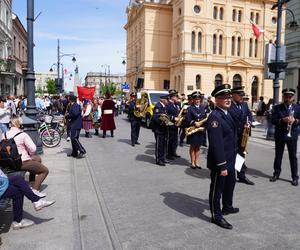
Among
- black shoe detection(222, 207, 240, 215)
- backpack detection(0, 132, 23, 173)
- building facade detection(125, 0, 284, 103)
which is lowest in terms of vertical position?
black shoe detection(222, 207, 240, 215)

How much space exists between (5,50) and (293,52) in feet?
102

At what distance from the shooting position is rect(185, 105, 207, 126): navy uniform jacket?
337 inches

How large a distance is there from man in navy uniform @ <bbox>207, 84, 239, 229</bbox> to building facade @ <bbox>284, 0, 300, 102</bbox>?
62.1 feet

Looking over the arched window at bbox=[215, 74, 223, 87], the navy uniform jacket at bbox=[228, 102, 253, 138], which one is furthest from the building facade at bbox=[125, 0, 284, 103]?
the navy uniform jacket at bbox=[228, 102, 253, 138]

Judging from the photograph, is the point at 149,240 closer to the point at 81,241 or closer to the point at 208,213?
the point at 81,241

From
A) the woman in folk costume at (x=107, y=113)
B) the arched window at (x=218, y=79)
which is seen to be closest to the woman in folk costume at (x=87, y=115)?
the woman in folk costume at (x=107, y=113)

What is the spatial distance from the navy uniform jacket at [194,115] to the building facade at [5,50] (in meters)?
31.4

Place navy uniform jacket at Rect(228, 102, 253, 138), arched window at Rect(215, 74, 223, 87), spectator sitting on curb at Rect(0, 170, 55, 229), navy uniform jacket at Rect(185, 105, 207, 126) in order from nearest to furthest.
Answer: spectator sitting on curb at Rect(0, 170, 55, 229) → navy uniform jacket at Rect(228, 102, 253, 138) → navy uniform jacket at Rect(185, 105, 207, 126) → arched window at Rect(215, 74, 223, 87)

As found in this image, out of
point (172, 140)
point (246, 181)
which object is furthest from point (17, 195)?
point (172, 140)

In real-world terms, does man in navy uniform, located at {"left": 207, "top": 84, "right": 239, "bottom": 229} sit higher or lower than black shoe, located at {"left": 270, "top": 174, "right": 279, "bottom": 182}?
higher

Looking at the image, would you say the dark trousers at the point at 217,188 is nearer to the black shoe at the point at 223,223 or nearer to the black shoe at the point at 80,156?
the black shoe at the point at 223,223

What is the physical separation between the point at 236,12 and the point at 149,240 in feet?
174

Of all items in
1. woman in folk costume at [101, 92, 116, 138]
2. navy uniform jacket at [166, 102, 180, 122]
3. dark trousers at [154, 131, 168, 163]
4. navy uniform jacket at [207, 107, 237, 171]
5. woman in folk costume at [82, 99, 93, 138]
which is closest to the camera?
navy uniform jacket at [207, 107, 237, 171]

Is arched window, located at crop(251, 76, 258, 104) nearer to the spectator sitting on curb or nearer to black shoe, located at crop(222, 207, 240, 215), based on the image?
black shoe, located at crop(222, 207, 240, 215)
